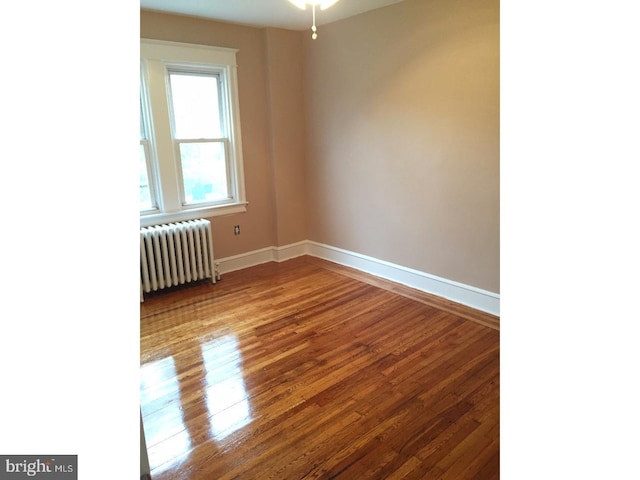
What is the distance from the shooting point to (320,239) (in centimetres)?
500

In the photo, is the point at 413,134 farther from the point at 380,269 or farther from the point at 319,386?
the point at 319,386

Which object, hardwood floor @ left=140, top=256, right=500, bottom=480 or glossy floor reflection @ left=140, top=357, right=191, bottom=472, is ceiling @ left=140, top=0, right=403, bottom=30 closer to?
hardwood floor @ left=140, top=256, right=500, bottom=480

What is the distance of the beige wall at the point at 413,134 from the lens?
316 centimetres

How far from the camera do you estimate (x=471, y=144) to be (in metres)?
3.26

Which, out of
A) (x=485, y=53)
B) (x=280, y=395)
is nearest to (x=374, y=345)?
(x=280, y=395)

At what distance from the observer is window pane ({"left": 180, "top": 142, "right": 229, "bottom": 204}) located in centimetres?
424

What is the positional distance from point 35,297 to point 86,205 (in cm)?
14

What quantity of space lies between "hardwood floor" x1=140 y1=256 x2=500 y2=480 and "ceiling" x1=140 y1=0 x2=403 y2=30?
8.42 feet

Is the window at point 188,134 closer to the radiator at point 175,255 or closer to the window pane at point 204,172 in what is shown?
the window pane at point 204,172

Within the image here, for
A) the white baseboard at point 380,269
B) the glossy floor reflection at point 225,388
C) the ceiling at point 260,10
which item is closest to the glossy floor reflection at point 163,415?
the glossy floor reflection at point 225,388

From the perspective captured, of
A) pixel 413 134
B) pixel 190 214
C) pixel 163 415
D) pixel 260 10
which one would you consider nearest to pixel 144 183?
pixel 190 214

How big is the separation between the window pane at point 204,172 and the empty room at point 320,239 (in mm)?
20

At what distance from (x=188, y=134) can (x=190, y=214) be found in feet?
2.67
